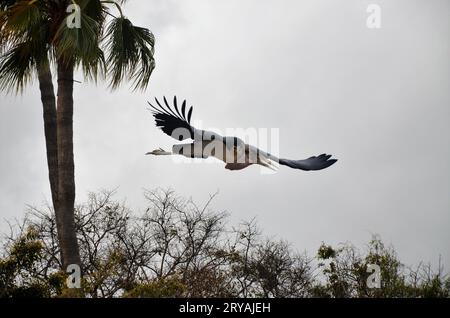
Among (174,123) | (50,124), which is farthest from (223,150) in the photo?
(50,124)

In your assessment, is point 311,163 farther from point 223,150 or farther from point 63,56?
point 63,56

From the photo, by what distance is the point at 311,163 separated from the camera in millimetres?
11273

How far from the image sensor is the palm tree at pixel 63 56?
12539mm

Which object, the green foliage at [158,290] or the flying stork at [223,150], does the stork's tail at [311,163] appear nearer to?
the flying stork at [223,150]

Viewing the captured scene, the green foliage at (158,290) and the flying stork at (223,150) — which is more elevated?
the flying stork at (223,150)

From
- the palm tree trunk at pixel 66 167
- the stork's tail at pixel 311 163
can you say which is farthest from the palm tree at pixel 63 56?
the stork's tail at pixel 311 163

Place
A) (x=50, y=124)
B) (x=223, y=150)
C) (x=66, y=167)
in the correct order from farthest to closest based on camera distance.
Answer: (x=50, y=124) → (x=66, y=167) → (x=223, y=150)

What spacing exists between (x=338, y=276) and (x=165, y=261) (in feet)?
15.5

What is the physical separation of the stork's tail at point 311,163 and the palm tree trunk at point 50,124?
4.35 metres

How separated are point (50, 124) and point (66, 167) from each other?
70.6 inches

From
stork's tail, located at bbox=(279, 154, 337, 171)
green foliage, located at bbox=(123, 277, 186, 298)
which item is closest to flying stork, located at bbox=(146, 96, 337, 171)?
stork's tail, located at bbox=(279, 154, 337, 171)

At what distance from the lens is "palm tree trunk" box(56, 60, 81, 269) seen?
12641 millimetres
